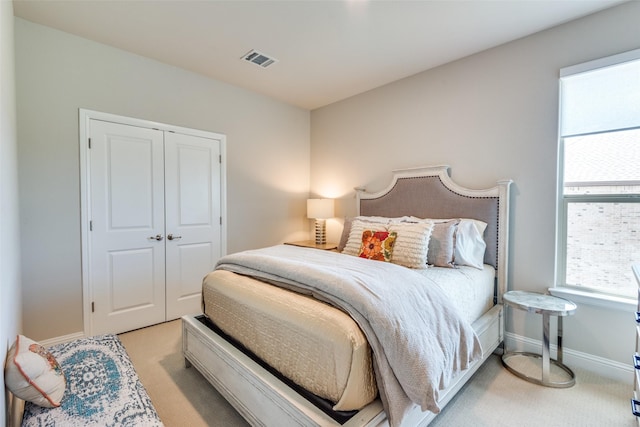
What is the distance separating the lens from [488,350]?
86.8 inches

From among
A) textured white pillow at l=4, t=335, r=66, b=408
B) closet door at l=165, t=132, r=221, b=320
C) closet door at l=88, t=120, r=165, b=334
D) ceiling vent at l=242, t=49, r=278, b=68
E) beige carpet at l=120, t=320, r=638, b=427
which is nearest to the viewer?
textured white pillow at l=4, t=335, r=66, b=408

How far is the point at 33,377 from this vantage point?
120cm

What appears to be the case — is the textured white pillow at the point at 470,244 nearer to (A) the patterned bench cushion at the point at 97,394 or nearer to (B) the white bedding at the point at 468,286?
(B) the white bedding at the point at 468,286

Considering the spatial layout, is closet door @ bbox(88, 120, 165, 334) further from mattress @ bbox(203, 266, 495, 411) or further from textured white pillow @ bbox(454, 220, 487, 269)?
textured white pillow @ bbox(454, 220, 487, 269)

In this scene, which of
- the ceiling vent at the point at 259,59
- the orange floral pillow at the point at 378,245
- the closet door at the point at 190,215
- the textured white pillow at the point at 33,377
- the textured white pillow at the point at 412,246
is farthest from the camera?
the closet door at the point at 190,215

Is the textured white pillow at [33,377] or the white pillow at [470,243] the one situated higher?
the white pillow at [470,243]

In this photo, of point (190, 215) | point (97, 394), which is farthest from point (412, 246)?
point (190, 215)

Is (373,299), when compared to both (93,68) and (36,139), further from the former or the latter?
(93,68)

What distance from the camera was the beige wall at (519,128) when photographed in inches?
83.7

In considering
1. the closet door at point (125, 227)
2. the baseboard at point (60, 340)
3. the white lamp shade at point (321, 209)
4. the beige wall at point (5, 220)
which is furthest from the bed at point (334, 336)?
the white lamp shade at point (321, 209)

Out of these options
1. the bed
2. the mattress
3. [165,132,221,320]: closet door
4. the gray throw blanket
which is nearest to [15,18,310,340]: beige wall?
[165,132,221,320]: closet door

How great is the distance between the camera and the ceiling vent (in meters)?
2.81

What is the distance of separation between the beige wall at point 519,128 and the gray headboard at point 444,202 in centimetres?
11

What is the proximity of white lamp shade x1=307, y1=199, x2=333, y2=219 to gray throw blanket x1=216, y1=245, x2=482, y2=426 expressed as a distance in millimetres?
2016
